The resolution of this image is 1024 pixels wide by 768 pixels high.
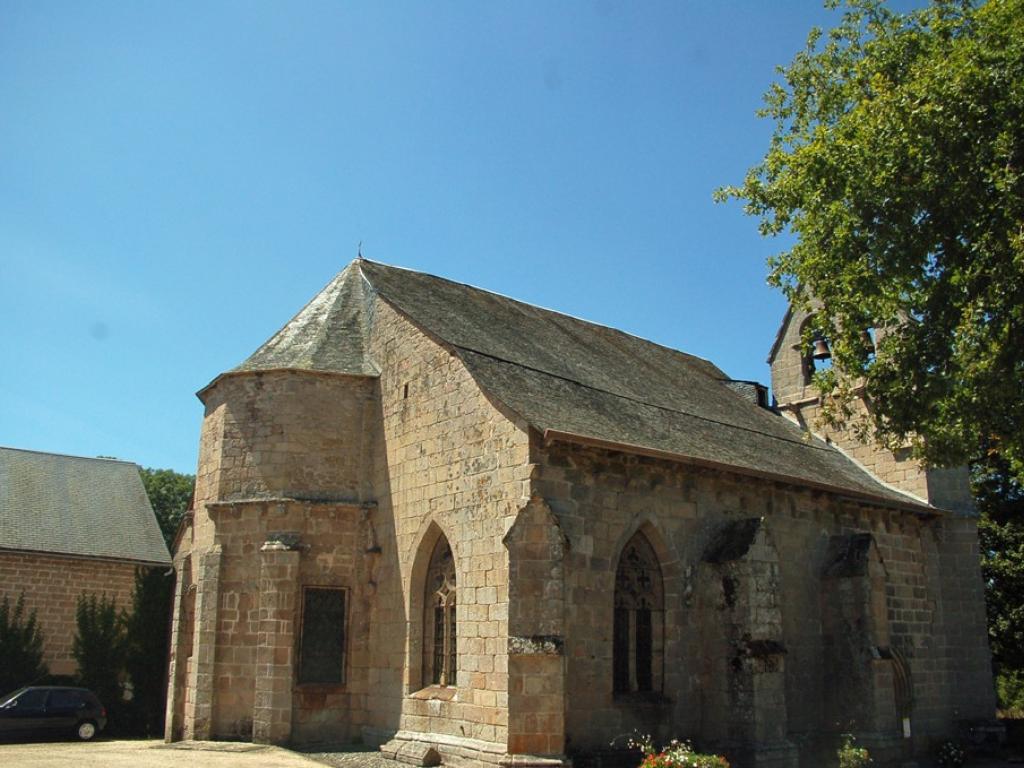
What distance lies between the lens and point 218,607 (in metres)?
16.3

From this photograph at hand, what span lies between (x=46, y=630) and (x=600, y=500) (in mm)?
15633

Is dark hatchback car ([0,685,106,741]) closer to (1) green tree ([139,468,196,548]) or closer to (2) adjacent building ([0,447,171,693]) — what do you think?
(2) adjacent building ([0,447,171,693])

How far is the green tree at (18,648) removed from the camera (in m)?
21.6

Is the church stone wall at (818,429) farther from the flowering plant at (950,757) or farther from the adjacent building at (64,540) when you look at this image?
the adjacent building at (64,540)

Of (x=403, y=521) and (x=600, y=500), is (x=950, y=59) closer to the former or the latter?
(x=600, y=500)

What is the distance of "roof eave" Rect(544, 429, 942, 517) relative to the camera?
524 inches

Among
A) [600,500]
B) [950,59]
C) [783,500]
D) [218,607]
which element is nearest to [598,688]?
[600,500]

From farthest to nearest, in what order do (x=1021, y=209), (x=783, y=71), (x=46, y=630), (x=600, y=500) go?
(x=46, y=630), (x=783, y=71), (x=600, y=500), (x=1021, y=209)

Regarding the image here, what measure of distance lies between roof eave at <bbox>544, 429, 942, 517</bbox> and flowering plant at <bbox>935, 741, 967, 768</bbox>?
4826mm

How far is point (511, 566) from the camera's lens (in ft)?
41.8

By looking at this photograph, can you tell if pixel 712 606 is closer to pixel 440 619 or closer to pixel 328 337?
pixel 440 619

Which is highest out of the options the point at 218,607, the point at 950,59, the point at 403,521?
the point at 950,59

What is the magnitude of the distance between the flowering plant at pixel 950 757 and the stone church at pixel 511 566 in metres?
0.44

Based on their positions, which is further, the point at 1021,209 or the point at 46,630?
the point at 46,630
